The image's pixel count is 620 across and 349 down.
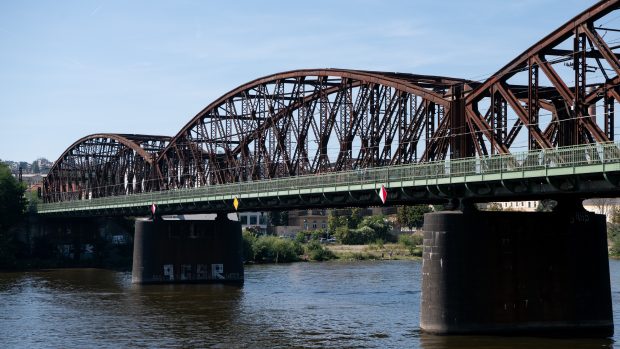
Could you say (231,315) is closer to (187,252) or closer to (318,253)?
(187,252)

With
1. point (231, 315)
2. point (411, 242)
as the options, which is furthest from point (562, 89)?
point (411, 242)

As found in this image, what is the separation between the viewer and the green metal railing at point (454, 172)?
4538 cm

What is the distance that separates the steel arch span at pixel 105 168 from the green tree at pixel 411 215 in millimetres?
62233

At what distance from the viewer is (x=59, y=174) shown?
165 m

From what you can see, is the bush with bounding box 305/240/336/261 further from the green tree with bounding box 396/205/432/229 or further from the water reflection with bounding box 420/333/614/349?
the water reflection with bounding box 420/333/614/349

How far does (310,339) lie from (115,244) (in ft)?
290

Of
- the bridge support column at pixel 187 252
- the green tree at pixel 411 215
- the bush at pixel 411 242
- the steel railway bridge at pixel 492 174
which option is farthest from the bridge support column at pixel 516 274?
the green tree at pixel 411 215

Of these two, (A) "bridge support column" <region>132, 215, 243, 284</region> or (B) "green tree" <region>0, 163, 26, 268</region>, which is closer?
(A) "bridge support column" <region>132, 215, 243, 284</region>

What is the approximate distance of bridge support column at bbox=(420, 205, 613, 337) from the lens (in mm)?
52031

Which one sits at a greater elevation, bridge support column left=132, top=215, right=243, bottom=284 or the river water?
bridge support column left=132, top=215, right=243, bottom=284

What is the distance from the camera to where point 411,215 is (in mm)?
187125

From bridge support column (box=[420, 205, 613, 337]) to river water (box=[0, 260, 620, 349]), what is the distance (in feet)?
5.10

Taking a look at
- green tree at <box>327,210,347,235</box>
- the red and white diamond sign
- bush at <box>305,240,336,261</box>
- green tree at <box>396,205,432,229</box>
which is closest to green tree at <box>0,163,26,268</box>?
bush at <box>305,240,336,261</box>

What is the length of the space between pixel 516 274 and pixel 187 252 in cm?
5078
